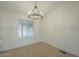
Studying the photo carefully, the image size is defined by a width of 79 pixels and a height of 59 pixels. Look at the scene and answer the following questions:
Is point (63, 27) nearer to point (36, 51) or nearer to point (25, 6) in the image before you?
point (36, 51)

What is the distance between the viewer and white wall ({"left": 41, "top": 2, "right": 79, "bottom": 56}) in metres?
1.53

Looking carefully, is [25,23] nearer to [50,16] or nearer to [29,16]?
[29,16]

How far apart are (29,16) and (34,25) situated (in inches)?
6.9

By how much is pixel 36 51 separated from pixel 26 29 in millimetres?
407

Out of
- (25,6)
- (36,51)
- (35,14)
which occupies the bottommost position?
(36,51)

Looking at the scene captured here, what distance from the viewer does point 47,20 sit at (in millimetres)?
1556

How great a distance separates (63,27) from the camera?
1.54 meters

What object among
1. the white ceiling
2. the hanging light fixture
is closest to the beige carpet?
the hanging light fixture

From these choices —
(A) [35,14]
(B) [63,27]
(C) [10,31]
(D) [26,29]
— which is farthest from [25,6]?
(B) [63,27]

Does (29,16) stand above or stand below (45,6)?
below

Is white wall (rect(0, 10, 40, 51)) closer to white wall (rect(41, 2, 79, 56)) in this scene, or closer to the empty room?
the empty room

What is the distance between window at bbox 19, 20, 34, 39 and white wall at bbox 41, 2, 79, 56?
188 mm

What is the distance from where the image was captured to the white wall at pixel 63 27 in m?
1.53

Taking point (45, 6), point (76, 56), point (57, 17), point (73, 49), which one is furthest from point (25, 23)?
point (76, 56)
